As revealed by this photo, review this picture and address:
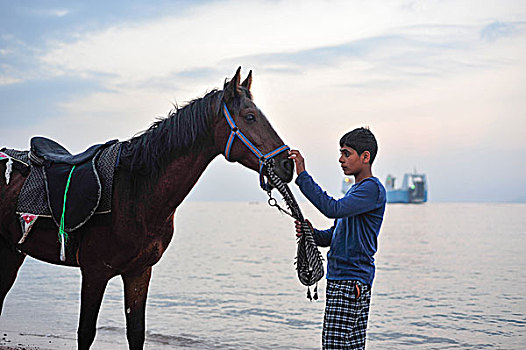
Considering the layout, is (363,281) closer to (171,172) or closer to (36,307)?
(171,172)

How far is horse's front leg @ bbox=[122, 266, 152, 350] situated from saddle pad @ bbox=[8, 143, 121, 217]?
521 millimetres

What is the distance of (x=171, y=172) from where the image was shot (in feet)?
10.4

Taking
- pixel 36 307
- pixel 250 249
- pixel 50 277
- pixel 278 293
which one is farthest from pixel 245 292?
pixel 250 249

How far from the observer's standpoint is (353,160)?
2693 mm

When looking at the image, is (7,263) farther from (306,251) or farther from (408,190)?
(408,190)

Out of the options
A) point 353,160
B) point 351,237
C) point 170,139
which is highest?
point 170,139

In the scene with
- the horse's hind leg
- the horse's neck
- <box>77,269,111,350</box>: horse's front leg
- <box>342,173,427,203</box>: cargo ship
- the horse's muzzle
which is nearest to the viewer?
the horse's muzzle

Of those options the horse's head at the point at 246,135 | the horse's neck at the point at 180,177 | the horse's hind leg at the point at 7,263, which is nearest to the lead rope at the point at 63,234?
the horse's neck at the point at 180,177

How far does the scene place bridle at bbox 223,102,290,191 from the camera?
9.08ft

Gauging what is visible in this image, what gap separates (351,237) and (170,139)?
4.10 feet

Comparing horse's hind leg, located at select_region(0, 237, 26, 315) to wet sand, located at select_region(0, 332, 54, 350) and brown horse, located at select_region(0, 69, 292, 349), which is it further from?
wet sand, located at select_region(0, 332, 54, 350)

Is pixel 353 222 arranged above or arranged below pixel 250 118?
below

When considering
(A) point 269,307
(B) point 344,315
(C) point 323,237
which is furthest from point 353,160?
(A) point 269,307

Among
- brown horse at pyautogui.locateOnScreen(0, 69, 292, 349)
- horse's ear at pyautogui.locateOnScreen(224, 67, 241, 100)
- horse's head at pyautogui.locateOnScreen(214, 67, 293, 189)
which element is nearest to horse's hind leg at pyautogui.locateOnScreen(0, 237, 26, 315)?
brown horse at pyautogui.locateOnScreen(0, 69, 292, 349)
